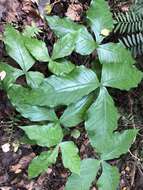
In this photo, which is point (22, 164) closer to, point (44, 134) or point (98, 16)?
point (44, 134)

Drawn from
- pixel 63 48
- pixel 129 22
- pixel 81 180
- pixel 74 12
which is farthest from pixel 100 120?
pixel 74 12

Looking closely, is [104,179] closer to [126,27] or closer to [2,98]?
[2,98]

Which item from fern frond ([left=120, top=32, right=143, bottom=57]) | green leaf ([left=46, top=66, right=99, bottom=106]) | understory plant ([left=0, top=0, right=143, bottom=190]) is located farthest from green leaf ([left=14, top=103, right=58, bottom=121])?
fern frond ([left=120, top=32, right=143, bottom=57])

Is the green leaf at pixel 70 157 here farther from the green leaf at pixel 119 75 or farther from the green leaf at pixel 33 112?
the green leaf at pixel 119 75

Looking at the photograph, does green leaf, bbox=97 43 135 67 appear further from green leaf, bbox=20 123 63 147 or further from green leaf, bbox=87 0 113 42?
green leaf, bbox=20 123 63 147

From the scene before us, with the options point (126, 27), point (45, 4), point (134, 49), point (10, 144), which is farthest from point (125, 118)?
point (45, 4)

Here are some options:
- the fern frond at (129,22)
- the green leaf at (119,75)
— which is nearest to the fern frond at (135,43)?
the fern frond at (129,22)
